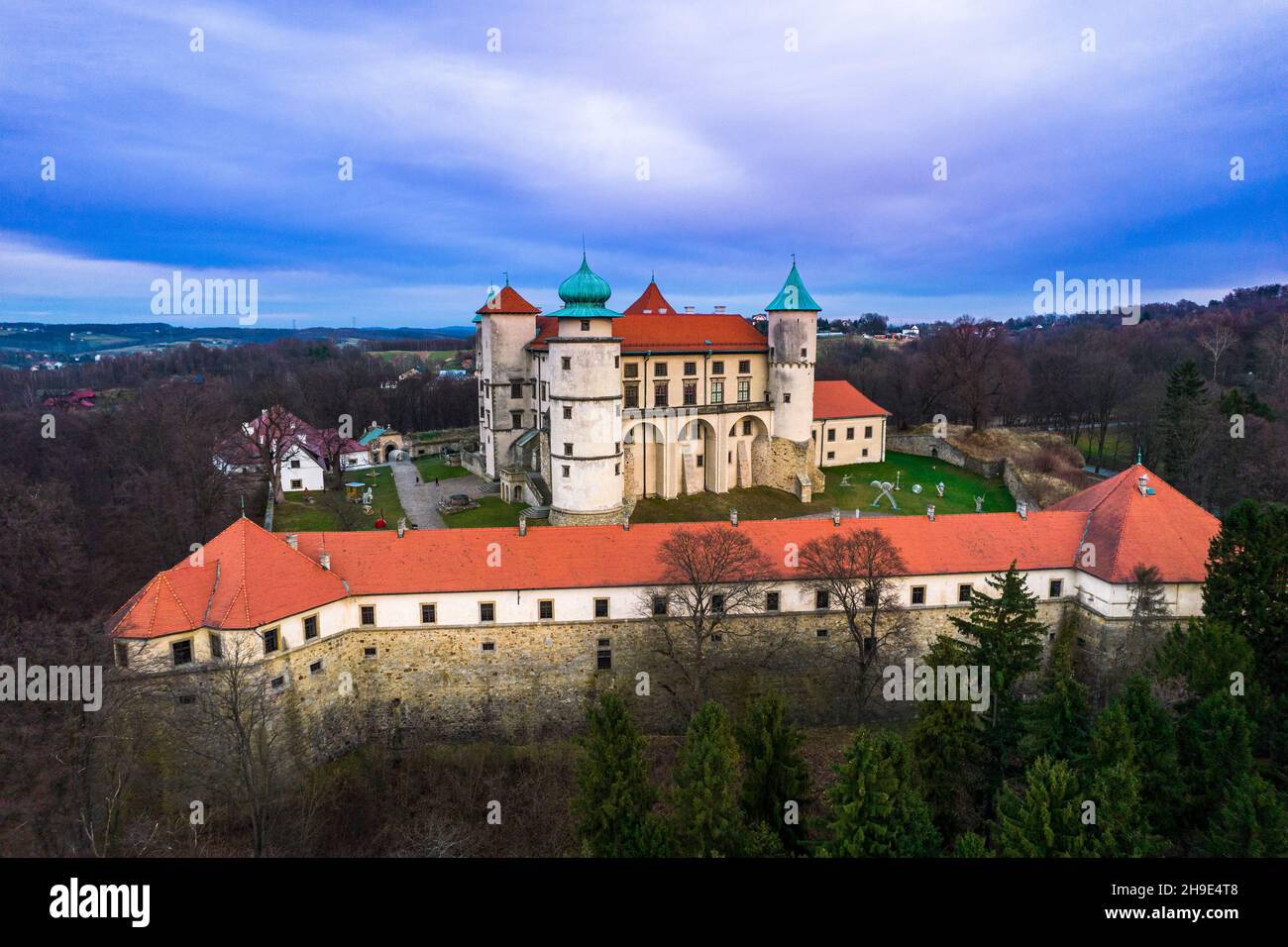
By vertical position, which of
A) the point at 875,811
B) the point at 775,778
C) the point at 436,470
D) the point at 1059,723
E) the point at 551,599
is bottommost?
the point at 775,778

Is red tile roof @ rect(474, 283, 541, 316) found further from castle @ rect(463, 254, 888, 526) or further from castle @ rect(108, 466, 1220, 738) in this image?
castle @ rect(108, 466, 1220, 738)

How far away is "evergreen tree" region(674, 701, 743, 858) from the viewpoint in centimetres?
1773

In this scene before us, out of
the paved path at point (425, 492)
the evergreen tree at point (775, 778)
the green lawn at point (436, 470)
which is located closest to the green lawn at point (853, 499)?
the paved path at point (425, 492)

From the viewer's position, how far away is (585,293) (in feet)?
126

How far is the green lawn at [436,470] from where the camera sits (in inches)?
2122

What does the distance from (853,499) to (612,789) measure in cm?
3226

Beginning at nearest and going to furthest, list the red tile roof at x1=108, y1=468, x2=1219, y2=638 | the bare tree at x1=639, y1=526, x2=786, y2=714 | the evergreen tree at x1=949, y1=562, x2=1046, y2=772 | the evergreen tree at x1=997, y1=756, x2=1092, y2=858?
the evergreen tree at x1=997, y1=756, x2=1092, y2=858 < the evergreen tree at x1=949, y1=562, x2=1046, y2=772 < the red tile roof at x1=108, y1=468, x2=1219, y2=638 < the bare tree at x1=639, y1=526, x2=786, y2=714

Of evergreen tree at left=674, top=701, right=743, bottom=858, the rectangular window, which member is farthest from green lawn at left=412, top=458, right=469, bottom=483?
evergreen tree at left=674, top=701, right=743, bottom=858

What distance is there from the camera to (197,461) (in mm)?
43562

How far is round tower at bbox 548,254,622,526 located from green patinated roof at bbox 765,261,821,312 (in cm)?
1276

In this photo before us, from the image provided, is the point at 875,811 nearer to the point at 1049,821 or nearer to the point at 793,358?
the point at 1049,821

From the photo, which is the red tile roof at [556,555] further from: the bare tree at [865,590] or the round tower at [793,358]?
the round tower at [793,358]

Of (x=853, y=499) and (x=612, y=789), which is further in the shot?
(x=853, y=499)

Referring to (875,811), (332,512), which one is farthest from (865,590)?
(332,512)
